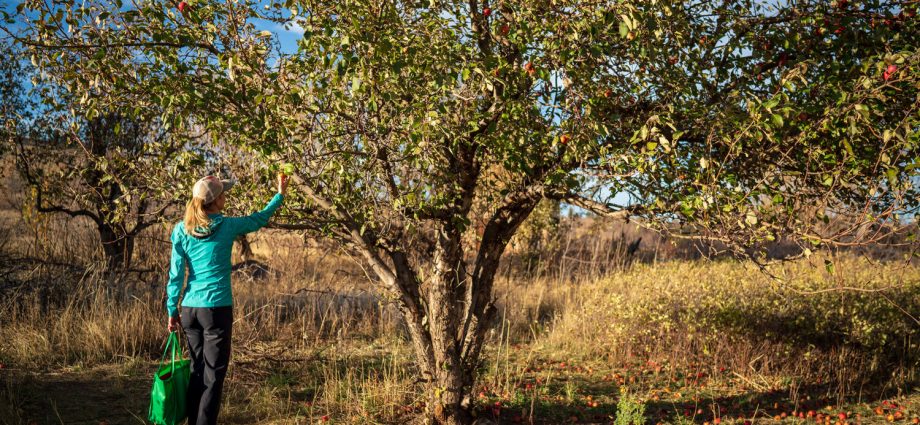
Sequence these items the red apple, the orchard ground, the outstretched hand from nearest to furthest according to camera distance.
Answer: the outstretched hand, the red apple, the orchard ground

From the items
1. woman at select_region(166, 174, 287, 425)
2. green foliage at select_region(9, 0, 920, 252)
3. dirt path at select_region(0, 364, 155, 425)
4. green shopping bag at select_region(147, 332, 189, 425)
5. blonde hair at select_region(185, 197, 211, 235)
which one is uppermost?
green foliage at select_region(9, 0, 920, 252)

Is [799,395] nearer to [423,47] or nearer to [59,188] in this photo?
[423,47]

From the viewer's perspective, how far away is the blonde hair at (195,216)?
3.88 metres

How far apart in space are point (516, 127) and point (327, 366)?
12.6ft

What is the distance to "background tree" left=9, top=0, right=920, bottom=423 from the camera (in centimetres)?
333

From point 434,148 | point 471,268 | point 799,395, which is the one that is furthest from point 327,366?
point 799,395

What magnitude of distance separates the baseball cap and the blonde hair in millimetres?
31

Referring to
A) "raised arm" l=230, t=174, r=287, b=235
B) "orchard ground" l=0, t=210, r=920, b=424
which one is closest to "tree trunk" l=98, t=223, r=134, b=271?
"orchard ground" l=0, t=210, r=920, b=424

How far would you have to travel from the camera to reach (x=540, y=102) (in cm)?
381

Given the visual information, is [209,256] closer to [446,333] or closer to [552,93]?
[446,333]

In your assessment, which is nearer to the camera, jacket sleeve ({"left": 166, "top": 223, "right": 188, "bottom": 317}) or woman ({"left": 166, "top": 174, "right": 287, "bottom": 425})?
woman ({"left": 166, "top": 174, "right": 287, "bottom": 425})

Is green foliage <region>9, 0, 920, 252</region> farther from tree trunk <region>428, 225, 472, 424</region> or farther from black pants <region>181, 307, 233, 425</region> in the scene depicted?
black pants <region>181, 307, 233, 425</region>

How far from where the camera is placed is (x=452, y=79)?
10.2ft

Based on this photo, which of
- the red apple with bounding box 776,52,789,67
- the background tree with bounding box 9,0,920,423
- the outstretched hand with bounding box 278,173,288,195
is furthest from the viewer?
the red apple with bounding box 776,52,789,67
